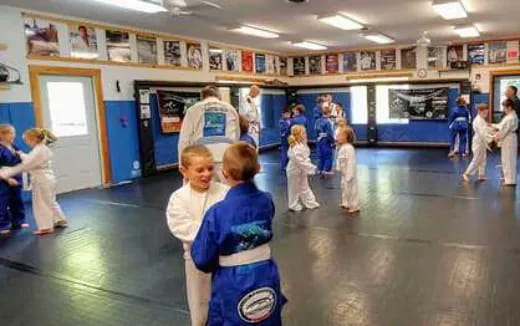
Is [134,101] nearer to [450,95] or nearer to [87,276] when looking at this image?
[87,276]

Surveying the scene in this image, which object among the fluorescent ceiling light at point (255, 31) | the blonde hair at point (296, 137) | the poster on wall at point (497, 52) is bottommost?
the blonde hair at point (296, 137)

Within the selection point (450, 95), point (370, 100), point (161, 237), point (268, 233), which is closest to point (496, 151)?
point (450, 95)

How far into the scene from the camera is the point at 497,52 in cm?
1197

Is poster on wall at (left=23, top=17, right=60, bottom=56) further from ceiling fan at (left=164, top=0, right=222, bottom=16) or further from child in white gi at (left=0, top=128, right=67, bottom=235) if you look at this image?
child in white gi at (left=0, top=128, right=67, bottom=235)

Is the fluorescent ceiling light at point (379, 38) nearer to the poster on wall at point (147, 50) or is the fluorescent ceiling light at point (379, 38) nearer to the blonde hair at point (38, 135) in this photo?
the poster on wall at point (147, 50)

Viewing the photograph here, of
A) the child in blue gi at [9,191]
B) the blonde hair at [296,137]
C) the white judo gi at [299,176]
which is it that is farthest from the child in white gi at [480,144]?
the child in blue gi at [9,191]

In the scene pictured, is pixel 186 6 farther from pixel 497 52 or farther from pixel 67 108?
pixel 497 52

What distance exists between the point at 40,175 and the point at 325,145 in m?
5.13

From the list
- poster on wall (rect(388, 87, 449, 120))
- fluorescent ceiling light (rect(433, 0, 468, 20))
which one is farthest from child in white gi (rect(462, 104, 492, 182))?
poster on wall (rect(388, 87, 449, 120))

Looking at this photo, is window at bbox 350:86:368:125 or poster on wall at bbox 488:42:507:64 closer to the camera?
poster on wall at bbox 488:42:507:64

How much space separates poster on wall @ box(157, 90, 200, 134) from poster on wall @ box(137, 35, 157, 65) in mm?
663

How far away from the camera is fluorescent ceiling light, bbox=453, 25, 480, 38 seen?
955 cm

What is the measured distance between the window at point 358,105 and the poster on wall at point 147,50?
655 centimetres

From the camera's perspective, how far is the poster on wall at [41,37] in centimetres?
691
